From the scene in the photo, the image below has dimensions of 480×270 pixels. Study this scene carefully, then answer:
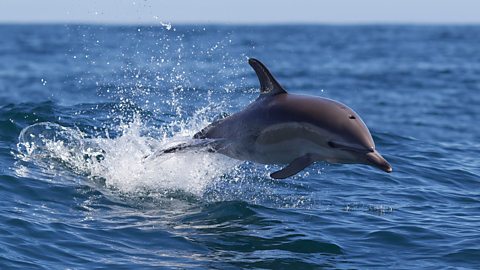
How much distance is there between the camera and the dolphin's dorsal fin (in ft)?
31.8

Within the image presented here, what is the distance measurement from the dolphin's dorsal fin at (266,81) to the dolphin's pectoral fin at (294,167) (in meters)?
0.92

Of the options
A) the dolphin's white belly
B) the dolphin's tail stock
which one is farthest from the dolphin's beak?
the dolphin's tail stock

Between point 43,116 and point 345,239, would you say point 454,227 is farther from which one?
point 43,116

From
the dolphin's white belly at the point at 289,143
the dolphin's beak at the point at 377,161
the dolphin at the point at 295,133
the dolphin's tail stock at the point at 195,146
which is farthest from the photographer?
the dolphin's tail stock at the point at 195,146

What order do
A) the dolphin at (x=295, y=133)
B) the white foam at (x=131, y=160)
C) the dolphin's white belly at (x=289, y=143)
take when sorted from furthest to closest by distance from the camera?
the white foam at (x=131, y=160), the dolphin's white belly at (x=289, y=143), the dolphin at (x=295, y=133)

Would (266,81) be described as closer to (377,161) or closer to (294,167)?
(294,167)

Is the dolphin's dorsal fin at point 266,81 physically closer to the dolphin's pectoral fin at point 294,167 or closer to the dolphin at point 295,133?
the dolphin at point 295,133

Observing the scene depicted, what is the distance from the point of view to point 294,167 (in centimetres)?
917

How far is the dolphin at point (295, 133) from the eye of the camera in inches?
358

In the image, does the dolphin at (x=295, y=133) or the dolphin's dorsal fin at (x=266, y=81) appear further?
the dolphin's dorsal fin at (x=266, y=81)

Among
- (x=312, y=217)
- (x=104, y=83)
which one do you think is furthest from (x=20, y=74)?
(x=312, y=217)

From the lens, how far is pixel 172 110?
16562mm

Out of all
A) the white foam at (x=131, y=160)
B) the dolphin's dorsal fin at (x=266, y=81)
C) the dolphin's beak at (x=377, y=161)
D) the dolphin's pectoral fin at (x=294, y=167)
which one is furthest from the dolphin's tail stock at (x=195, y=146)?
the dolphin's beak at (x=377, y=161)

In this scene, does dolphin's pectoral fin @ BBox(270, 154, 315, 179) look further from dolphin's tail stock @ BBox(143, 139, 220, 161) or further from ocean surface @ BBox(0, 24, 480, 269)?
dolphin's tail stock @ BBox(143, 139, 220, 161)
